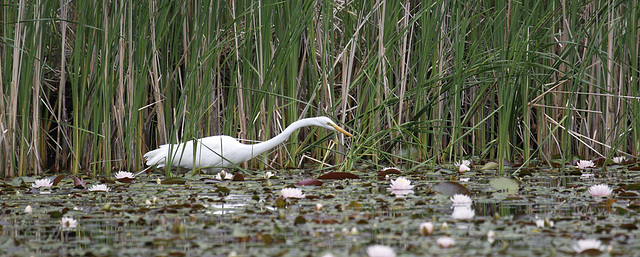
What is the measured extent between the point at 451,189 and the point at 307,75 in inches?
97.2

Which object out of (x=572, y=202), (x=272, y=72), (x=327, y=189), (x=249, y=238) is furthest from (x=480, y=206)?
(x=272, y=72)

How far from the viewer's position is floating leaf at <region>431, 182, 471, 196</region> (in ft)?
12.8

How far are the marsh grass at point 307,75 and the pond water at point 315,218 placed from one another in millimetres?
743

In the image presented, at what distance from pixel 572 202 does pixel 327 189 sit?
4.57 ft

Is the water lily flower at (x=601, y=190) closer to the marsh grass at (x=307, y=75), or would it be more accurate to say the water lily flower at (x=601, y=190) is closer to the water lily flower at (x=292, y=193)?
the marsh grass at (x=307, y=75)

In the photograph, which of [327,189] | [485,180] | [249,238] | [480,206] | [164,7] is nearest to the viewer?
[249,238]

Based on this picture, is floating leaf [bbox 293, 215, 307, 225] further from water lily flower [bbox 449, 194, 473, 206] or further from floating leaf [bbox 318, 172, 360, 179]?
floating leaf [bbox 318, 172, 360, 179]

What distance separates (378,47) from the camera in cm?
586

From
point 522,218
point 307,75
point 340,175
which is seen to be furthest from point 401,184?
point 307,75

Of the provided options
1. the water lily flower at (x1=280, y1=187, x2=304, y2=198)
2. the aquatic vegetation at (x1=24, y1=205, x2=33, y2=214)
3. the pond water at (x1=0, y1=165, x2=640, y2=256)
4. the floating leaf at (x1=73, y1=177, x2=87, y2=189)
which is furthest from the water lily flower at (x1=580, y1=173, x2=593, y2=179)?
the aquatic vegetation at (x1=24, y1=205, x2=33, y2=214)

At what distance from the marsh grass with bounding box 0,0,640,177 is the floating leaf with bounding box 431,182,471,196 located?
3.90ft

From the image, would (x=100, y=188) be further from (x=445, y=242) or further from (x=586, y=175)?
(x=586, y=175)

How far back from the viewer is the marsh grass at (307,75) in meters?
5.18

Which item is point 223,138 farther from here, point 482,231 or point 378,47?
point 482,231
